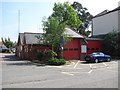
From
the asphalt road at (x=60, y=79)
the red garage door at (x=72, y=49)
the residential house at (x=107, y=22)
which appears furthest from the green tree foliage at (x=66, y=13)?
the asphalt road at (x=60, y=79)

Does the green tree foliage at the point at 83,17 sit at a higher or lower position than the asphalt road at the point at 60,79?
higher

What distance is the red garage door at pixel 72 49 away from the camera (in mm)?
36281

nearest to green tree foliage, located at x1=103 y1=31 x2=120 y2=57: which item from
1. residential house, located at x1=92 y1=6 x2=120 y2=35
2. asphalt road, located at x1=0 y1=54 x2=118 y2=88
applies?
residential house, located at x1=92 y1=6 x2=120 y2=35

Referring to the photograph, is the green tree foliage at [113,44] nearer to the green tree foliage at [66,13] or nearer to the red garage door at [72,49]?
the red garage door at [72,49]

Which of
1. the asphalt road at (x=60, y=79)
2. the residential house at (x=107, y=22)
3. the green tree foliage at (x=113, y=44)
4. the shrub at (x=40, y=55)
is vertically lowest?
the asphalt road at (x=60, y=79)

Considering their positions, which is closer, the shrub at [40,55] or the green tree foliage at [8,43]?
the shrub at [40,55]

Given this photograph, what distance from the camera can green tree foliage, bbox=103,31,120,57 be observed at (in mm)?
→ 37688

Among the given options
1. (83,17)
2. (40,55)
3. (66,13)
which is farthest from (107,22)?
(83,17)

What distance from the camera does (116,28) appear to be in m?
43.9

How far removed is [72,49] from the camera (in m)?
36.8

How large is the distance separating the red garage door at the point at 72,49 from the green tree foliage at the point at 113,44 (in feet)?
15.3

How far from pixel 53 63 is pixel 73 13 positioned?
39.5 metres

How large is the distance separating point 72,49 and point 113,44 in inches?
253

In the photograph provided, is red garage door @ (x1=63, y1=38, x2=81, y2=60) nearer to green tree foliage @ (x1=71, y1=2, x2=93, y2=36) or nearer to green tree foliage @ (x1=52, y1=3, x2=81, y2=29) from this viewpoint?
green tree foliage @ (x1=52, y1=3, x2=81, y2=29)
